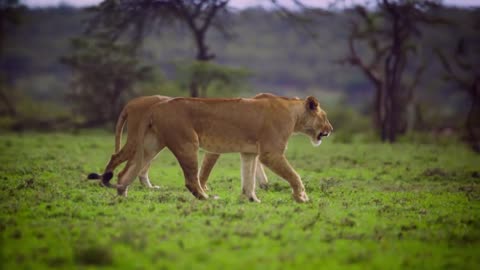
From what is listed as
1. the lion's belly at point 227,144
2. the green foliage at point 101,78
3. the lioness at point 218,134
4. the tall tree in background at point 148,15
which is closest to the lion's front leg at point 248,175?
the lioness at point 218,134

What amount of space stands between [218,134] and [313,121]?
5.52 ft

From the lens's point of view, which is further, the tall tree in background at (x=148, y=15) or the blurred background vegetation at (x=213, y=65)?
the blurred background vegetation at (x=213, y=65)

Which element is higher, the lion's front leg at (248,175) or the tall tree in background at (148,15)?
the tall tree in background at (148,15)

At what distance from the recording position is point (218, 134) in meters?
9.16

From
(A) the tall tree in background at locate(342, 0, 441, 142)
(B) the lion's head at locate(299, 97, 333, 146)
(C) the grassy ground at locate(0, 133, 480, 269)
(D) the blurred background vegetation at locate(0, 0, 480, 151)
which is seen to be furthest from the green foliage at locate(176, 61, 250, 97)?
(B) the lion's head at locate(299, 97, 333, 146)

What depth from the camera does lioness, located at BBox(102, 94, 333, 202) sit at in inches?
349

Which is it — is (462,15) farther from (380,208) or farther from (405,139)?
(380,208)

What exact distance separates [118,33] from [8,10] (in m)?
13.1

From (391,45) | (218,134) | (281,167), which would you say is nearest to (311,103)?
(281,167)

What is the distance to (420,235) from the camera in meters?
7.06

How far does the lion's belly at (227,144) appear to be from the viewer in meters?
9.18

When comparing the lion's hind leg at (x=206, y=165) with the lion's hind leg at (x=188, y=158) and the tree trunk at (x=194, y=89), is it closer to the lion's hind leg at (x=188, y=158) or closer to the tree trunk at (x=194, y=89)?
the lion's hind leg at (x=188, y=158)

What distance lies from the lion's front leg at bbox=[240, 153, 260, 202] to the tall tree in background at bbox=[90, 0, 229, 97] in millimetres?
13925

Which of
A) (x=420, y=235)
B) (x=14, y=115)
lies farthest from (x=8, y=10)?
(x=420, y=235)
